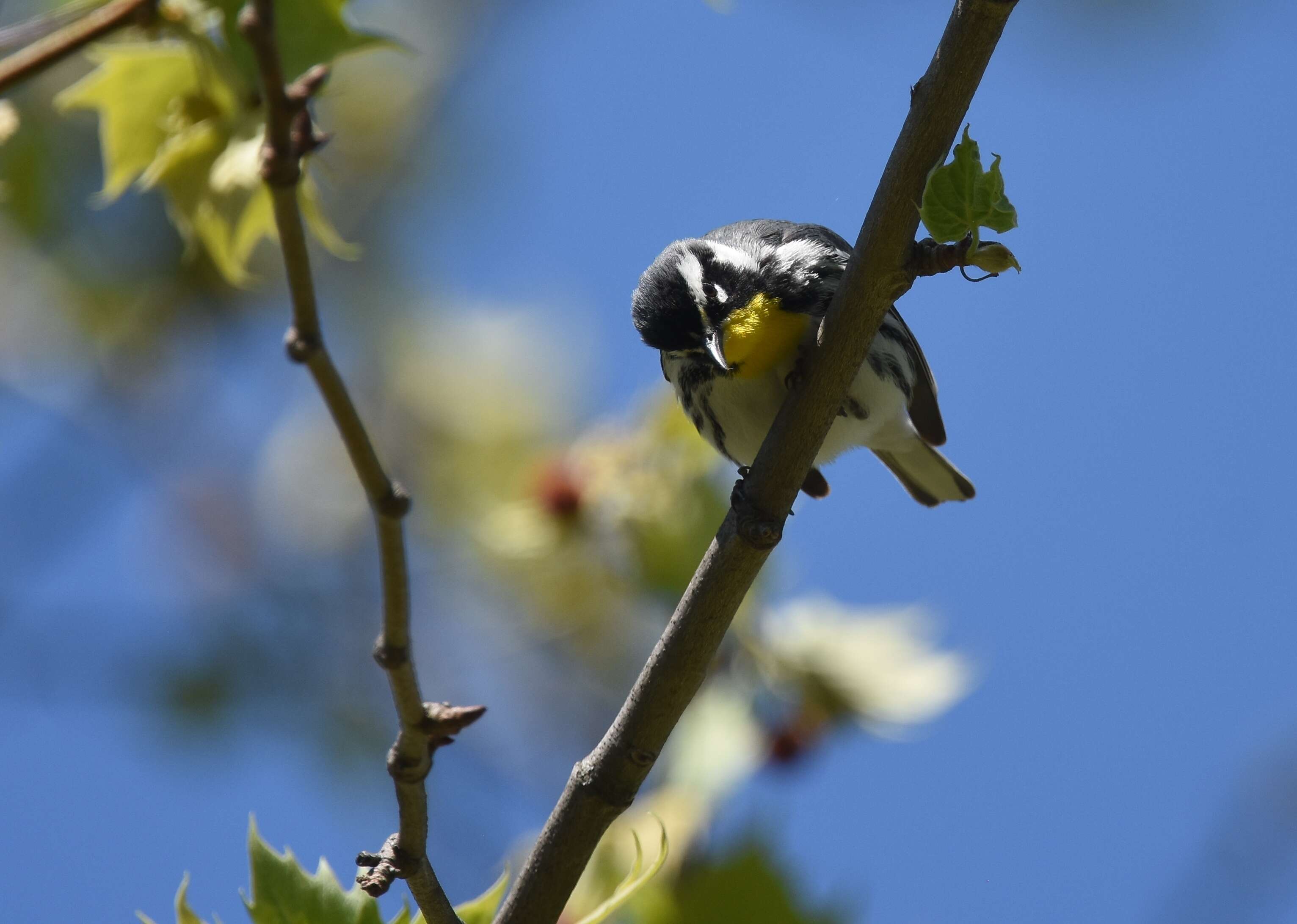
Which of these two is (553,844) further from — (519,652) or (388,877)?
(519,652)

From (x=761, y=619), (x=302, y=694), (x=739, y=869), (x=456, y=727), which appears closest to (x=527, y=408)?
(x=761, y=619)

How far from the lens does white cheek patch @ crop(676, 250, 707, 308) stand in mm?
2434

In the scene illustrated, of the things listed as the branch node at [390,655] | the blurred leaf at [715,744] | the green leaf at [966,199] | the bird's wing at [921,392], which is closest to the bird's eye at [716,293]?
the bird's wing at [921,392]

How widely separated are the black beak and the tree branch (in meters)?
0.80

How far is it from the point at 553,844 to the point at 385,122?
Answer: 360cm

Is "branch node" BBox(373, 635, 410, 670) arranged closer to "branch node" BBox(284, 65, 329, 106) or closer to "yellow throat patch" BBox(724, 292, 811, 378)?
"branch node" BBox(284, 65, 329, 106)

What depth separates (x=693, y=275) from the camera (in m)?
2.52

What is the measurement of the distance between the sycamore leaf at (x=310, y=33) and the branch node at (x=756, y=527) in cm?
68

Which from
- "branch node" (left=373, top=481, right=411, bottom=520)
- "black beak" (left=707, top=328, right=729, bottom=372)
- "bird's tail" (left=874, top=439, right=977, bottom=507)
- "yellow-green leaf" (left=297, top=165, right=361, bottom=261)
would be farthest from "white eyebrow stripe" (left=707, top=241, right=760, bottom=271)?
"branch node" (left=373, top=481, right=411, bottom=520)

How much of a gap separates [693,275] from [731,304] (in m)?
0.14

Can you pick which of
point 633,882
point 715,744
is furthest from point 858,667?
point 633,882

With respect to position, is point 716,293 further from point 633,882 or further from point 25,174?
point 633,882

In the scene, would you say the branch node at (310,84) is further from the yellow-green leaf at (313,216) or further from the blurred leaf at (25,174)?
the blurred leaf at (25,174)

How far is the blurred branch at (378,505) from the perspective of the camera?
1.07 meters
